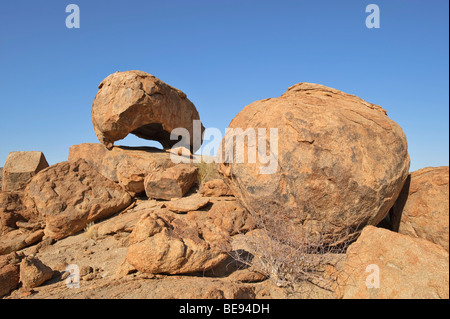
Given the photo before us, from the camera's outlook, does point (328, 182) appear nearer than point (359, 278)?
No

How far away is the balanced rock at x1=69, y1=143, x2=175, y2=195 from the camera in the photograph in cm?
653

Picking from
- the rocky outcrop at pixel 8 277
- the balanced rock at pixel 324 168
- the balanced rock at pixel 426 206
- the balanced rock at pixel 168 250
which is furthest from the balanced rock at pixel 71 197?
the balanced rock at pixel 426 206

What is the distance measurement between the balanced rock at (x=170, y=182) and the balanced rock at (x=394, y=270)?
3338mm

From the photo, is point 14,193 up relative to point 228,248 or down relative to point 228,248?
up

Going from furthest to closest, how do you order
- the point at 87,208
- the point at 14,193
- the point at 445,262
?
1. the point at 14,193
2. the point at 87,208
3. the point at 445,262

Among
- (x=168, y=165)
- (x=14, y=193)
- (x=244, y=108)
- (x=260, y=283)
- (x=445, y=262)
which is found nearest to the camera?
(x=445, y=262)

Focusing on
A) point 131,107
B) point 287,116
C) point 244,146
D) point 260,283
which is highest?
point 131,107

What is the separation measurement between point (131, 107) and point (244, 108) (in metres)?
3.25

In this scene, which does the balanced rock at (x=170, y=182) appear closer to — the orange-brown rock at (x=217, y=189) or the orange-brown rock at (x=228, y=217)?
the orange-brown rock at (x=217, y=189)

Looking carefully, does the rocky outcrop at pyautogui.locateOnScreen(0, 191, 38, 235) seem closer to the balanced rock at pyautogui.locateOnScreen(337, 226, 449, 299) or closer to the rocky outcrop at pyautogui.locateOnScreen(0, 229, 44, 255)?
the rocky outcrop at pyautogui.locateOnScreen(0, 229, 44, 255)

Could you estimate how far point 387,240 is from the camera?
334cm

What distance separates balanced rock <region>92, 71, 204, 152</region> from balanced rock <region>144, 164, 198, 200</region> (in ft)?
6.18

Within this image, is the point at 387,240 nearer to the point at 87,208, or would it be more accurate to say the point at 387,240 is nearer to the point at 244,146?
the point at 244,146
